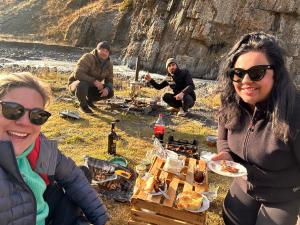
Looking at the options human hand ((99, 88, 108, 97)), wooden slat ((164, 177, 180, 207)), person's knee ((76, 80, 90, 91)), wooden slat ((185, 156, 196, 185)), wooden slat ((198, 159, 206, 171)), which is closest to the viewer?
wooden slat ((164, 177, 180, 207))

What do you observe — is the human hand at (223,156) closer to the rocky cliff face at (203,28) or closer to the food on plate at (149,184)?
the food on plate at (149,184)

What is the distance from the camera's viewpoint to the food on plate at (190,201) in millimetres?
3184

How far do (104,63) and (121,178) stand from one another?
4494mm

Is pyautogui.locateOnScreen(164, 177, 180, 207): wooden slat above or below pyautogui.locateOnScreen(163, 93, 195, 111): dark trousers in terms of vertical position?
below

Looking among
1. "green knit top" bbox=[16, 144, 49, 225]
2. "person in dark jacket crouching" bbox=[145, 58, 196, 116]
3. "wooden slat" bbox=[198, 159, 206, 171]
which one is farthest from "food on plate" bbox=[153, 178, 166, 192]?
"person in dark jacket crouching" bbox=[145, 58, 196, 116]

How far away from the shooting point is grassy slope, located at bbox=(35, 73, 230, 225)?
4469 millimetres

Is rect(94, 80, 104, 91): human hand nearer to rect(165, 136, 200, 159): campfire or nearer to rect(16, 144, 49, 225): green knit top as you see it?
rect(165, 136, 200, 159): campfire

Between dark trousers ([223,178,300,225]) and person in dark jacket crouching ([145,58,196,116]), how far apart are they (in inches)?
193

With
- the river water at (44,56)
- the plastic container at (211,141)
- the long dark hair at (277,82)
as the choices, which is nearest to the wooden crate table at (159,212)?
the long dark hair at (277,82)

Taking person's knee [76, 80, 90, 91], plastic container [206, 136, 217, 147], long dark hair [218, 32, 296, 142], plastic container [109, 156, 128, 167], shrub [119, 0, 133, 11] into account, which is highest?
shrub [119, 0, 133, 11]

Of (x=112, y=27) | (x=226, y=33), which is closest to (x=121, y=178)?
(x=226, y=33)

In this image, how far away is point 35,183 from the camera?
2.46 meters

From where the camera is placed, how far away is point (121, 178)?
4.49m

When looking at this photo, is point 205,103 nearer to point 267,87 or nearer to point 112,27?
point 267,87
